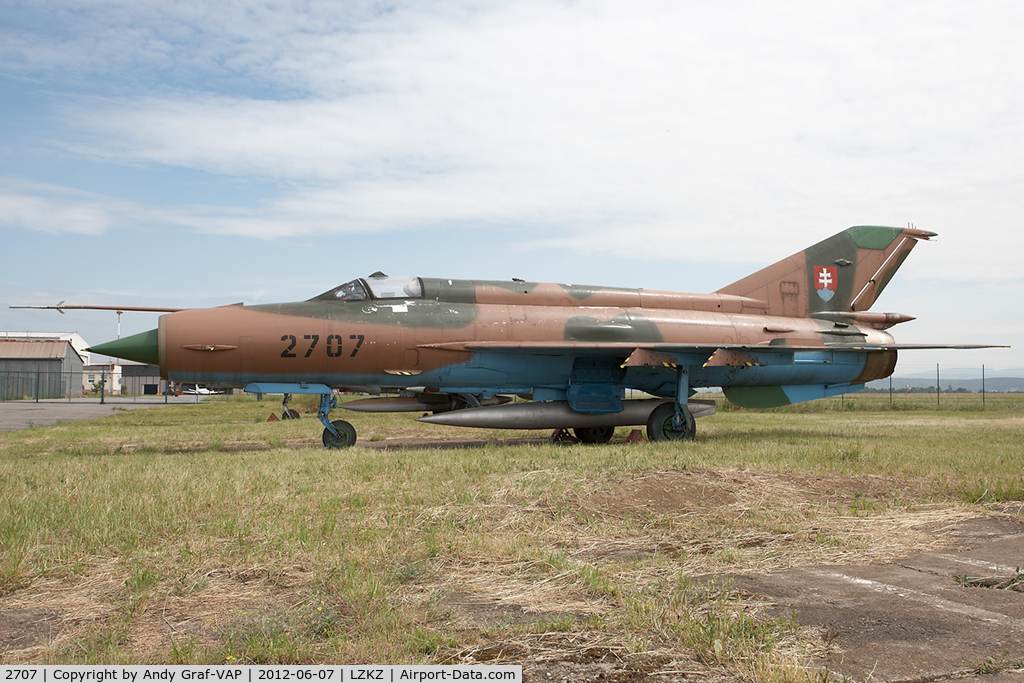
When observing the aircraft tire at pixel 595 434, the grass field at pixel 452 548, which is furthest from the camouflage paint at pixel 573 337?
the grass field at pixel 452 548

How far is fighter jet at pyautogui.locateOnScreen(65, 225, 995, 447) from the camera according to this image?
12648mm

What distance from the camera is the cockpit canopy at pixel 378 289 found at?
13359 mm

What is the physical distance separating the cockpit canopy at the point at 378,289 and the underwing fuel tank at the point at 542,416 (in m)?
2.38

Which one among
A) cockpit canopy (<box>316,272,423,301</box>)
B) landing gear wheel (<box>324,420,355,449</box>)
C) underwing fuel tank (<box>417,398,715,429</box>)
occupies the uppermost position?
cockpit canopy (<box>316,272,423,301</box>)

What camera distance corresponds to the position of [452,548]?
17.9 feet

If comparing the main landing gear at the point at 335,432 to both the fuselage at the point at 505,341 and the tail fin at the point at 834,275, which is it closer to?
the fuselage at the point at 505,341

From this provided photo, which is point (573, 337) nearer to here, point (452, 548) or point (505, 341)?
point (505, 341)

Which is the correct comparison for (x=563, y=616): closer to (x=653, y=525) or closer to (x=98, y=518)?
(x=653, y=525)

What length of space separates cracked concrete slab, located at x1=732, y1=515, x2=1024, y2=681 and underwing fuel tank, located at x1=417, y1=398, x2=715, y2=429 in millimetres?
8517

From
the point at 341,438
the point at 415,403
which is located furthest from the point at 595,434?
the point at 341,438

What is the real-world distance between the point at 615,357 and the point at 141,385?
3774 inches

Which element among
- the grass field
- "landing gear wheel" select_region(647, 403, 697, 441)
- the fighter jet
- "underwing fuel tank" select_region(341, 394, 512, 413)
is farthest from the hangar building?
"landing gear wheel" select_region(647, 403, 697, 441)

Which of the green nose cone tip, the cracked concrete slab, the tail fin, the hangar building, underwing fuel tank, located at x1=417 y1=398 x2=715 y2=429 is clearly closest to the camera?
the cracked concrete slab

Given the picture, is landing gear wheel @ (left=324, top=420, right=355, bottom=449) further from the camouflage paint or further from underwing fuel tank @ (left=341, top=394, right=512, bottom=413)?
underwing fuel tank @ (left=341, top=394, right=512, bottom=413)
